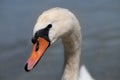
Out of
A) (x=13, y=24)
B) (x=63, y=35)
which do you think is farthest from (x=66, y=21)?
(x=13, y=24)

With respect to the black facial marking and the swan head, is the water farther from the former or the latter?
the black facial marking

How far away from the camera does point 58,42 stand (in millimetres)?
6777

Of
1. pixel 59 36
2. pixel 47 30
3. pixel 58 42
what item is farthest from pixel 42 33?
pixel 58 42

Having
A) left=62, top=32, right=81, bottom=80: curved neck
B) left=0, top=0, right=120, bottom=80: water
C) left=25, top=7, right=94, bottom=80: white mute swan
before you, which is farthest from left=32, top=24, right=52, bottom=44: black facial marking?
left=0, top=0, right=120, bottom=80: water

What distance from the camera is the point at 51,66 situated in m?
6.26

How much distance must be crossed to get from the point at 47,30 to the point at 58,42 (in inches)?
141

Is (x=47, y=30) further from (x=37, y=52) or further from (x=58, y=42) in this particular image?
(x=58, y=42)

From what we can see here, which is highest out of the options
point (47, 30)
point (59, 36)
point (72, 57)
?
point (47, 30)

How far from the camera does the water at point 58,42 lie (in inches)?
243

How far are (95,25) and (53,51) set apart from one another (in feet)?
3.19

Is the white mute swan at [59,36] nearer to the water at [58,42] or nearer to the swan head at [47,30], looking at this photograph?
the swan head at [47,30]

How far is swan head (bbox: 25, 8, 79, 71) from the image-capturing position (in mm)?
3172

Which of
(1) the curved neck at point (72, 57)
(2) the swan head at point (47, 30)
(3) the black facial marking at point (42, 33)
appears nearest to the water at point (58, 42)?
(1) the curved neck at point (72, 57)

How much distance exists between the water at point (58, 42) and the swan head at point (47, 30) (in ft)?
8.56
